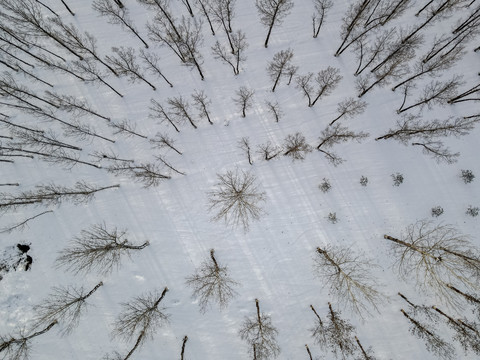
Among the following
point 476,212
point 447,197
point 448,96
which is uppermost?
point 448,96

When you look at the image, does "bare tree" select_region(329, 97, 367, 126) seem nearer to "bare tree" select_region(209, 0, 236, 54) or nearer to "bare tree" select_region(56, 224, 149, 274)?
"bare tree" select_region(209, 0, 236, 54)

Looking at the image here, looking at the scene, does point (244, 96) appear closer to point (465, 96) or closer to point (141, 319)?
point (465, 96)

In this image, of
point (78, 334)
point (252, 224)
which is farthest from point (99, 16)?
point (78, 334)

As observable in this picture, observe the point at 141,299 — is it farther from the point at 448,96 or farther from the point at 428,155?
the point at 448,96

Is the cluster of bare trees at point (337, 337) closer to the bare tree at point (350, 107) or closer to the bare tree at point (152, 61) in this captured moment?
the bare tree at point (350, 107)

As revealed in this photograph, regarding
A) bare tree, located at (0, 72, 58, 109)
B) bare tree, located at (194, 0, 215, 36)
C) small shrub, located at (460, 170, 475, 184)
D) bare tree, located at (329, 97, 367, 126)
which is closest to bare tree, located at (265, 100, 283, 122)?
bare tree, located at (329, 97, 367, 126)

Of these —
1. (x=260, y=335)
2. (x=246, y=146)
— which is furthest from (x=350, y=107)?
(x=260, y=335)

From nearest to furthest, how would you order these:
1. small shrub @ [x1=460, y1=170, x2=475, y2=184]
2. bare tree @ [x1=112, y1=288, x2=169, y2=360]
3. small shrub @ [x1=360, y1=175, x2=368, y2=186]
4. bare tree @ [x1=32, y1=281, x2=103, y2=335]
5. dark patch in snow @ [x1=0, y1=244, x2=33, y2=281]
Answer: bare tree @ [x1=112, y1=288, x2=169, y2=360]
small shrub @ [x1=460, y1=170, x2=475, y2=184]
bare tree @ [x1=32, y1=281, x2=103, y2=335]
small shrub @ [x1=360, y1=175, x2=368, y2=186]
dark patch in snow @ [x1=0, y1=244, x2=33, y2=281]

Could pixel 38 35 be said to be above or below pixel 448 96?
above
